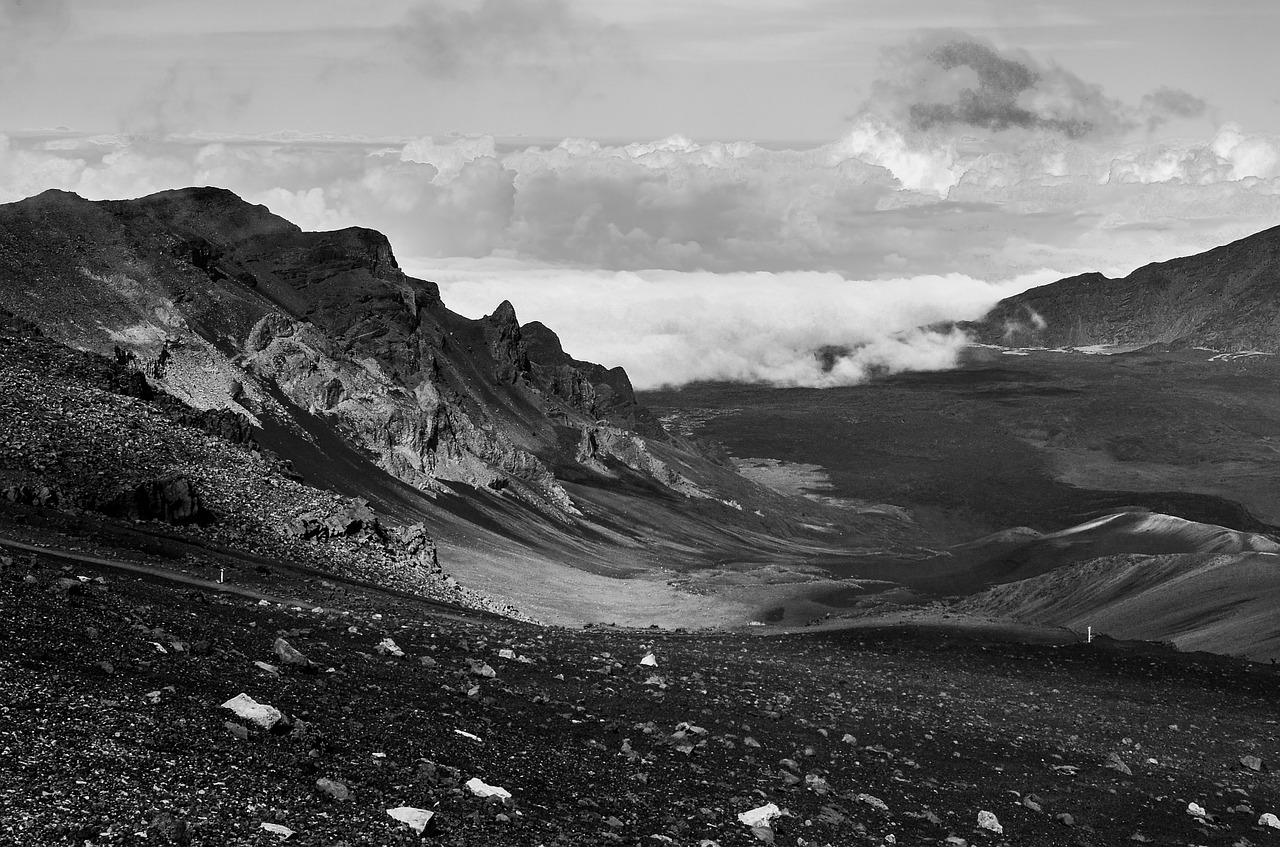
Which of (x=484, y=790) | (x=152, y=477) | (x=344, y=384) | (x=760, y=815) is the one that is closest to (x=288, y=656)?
(x=484, y=790)

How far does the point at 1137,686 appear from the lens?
145ft

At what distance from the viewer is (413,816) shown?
16.1 metres

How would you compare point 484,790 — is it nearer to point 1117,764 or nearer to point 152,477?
point 1117,764

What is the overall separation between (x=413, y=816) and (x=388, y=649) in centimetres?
1094

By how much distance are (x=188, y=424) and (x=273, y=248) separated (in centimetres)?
10788

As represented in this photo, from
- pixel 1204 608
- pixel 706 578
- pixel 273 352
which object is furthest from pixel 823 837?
pixel 273 352

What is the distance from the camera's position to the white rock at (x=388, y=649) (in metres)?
26.6

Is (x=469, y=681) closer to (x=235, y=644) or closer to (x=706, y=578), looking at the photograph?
(x=235, y=644)

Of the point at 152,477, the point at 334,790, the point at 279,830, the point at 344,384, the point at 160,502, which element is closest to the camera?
the point at 279,830

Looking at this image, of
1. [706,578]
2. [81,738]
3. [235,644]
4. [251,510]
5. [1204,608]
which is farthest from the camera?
[706,578]

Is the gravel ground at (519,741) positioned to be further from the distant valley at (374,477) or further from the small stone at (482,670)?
the distant valley at (374,477)

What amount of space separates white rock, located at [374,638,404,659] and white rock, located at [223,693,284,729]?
7835mm

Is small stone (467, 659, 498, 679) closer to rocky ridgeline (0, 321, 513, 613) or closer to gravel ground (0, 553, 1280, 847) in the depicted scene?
gravel ground (0, 553, 1280, 847)

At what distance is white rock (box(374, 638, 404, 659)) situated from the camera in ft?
87.2
